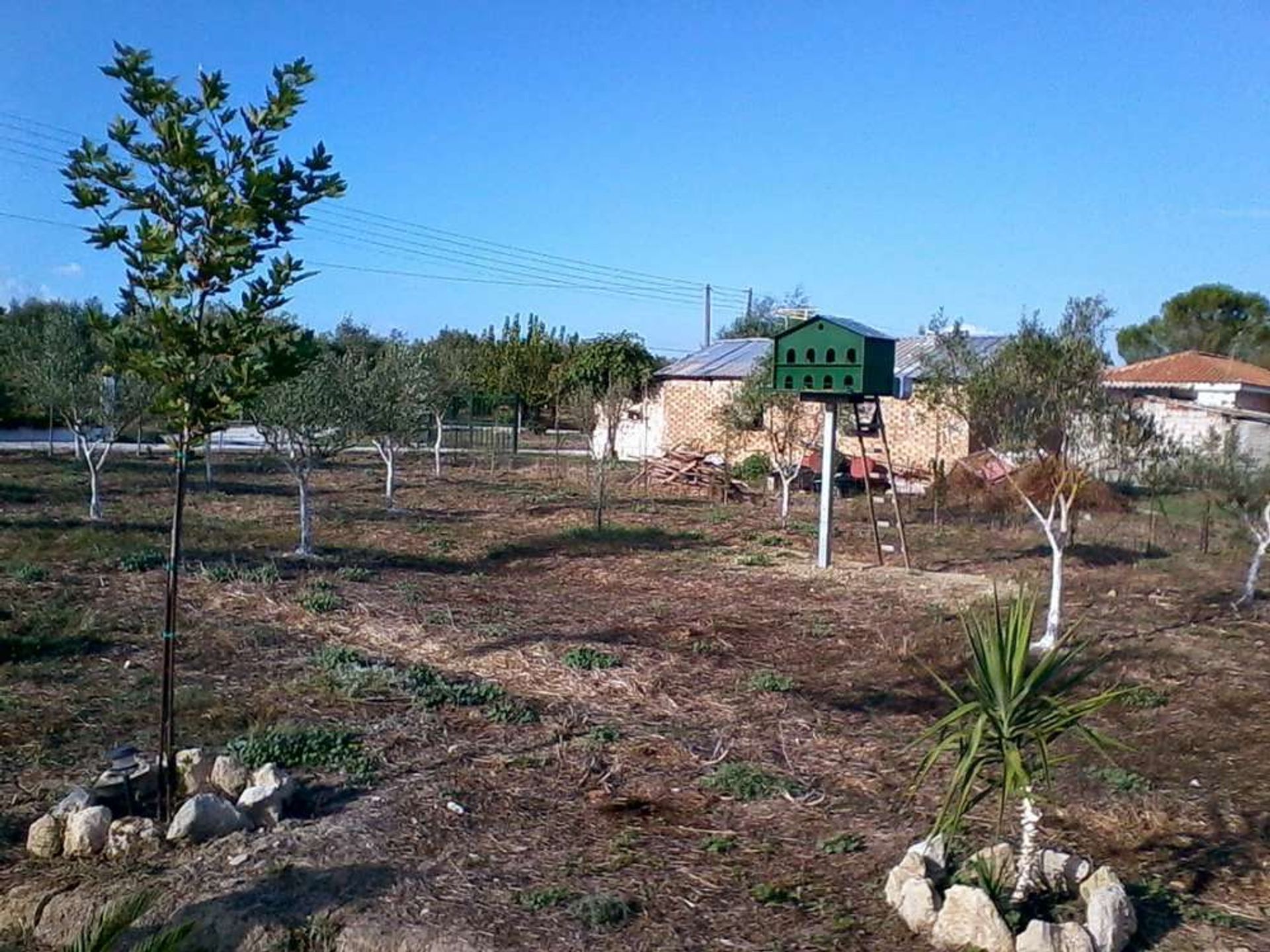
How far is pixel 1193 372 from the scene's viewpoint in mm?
41312

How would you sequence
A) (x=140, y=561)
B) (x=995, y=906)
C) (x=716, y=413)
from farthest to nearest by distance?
(x=716, y=413) < (x=140, y=561) < (x=995, y=906)

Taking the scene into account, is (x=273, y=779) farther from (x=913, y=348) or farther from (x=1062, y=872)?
(x=913, y=348)

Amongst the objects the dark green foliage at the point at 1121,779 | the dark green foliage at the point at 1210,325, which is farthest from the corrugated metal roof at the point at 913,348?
the dark green foliage at the point at 1210,325

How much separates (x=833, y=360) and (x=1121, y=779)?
9.86m

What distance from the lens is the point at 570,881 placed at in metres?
6.07

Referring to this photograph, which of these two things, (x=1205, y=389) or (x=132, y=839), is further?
(x=1205, y=389)

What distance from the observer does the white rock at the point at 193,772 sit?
280 inches

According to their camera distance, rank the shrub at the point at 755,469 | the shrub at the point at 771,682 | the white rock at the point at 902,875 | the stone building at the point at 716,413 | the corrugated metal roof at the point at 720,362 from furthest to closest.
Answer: the corrugated metal roof at the point at 720,362, the stone building at the point at 716,413, the shrub at the point at 755,469, the shrub at the point at 771,682, the white rock at the point at 902,875

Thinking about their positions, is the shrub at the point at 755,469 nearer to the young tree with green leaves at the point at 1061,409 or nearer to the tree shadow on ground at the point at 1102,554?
the tree shadow on ground at the point at 1102,554

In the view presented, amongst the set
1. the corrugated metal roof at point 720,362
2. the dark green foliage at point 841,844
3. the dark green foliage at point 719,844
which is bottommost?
the dark green foliage at point 719,844

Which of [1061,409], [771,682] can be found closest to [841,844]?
[771,682]

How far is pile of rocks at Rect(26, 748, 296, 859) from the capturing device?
6332mm

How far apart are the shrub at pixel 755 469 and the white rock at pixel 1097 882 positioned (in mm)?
21945

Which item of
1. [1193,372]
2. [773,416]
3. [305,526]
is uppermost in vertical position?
[1193,372]
